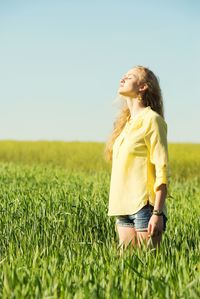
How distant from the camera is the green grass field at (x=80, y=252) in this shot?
336 cm

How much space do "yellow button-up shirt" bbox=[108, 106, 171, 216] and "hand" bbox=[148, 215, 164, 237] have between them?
5.5 inches

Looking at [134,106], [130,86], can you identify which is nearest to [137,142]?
[134,106]

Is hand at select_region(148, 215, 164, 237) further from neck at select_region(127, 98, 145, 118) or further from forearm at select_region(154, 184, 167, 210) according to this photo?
neck at select_region(127, 98, 145, 118)

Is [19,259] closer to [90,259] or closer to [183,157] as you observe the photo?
[90,259]

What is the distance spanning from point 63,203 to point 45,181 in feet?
12.4

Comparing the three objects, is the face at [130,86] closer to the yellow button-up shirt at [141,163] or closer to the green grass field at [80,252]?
the yellow button-up shirt at [141,163]

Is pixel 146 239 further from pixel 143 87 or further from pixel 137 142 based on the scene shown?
pixel 143 87

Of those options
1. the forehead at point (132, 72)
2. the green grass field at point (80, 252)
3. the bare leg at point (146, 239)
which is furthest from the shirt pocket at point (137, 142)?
the green grass field at point (80, 252)

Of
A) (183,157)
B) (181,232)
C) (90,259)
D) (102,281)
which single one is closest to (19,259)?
(90,259)

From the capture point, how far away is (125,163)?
14.7 feet

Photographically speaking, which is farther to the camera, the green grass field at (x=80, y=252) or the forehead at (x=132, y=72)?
the forehead at (x=132, y=72)

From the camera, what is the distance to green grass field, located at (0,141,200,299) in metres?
3.36

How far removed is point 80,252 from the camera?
5.09 m

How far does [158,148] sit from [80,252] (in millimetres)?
1259
